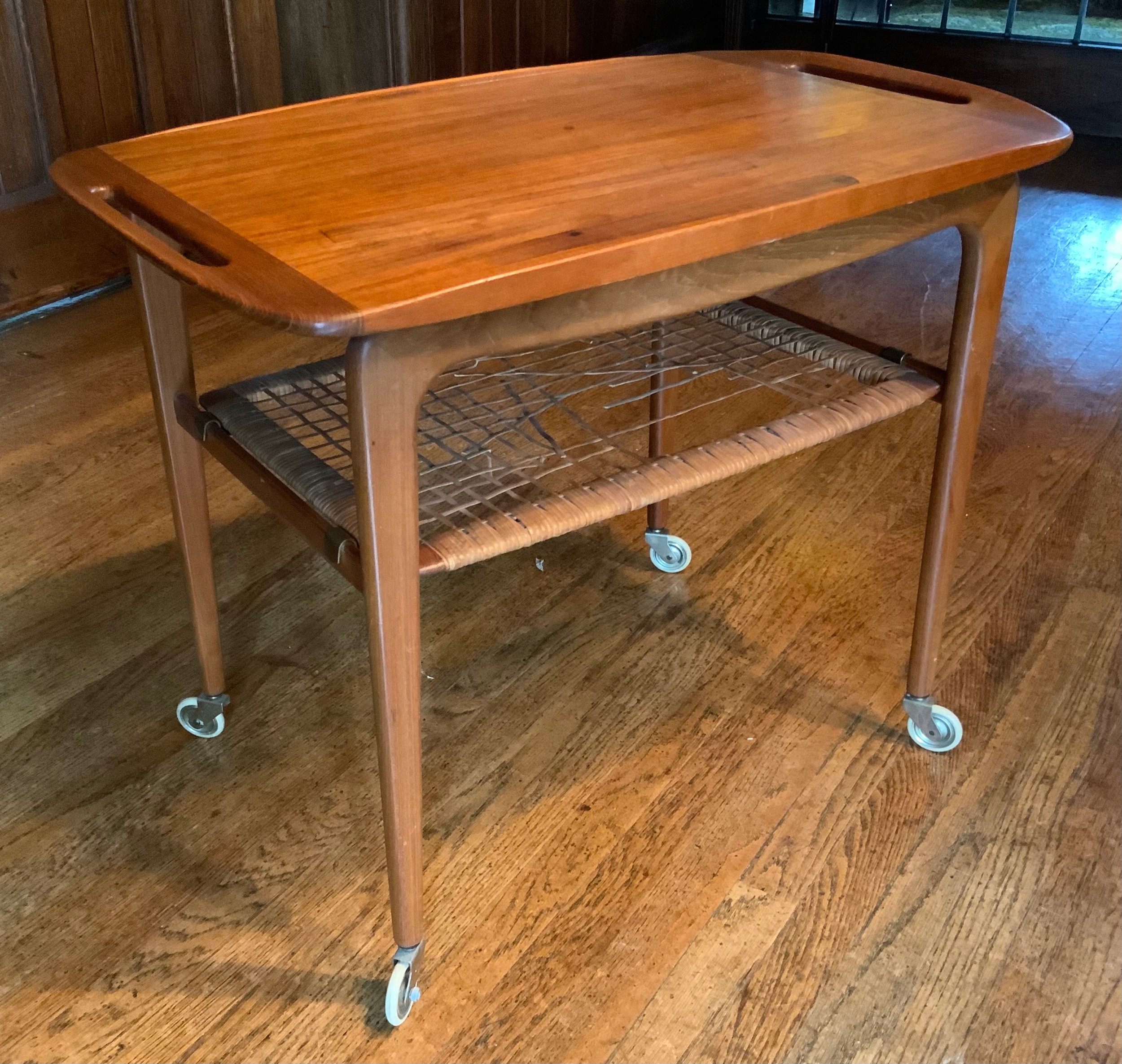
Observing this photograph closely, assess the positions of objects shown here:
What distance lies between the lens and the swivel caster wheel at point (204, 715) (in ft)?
3.72

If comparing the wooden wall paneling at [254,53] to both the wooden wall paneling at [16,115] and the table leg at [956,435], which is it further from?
the table leg at [956,435]

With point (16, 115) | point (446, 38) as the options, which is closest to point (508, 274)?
point (16, 115)

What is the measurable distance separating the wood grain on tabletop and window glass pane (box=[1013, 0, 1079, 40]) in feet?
7.97

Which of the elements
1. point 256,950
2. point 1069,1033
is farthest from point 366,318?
point 1069,1033

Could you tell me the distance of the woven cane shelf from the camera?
0.82 metres

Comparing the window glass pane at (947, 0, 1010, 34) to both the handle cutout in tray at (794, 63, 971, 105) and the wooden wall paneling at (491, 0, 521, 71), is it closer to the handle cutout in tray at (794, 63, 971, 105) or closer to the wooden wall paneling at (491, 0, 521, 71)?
the wooden wall paneling at (491, 0, 521, 71)

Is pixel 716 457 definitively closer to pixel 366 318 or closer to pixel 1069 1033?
pixel 366 318

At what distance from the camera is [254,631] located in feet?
4.25

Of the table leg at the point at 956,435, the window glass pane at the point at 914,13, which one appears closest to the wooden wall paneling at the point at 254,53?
the table leg at the point at 956,435

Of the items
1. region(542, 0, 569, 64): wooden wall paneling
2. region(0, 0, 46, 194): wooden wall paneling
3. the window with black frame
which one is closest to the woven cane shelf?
region(0, 0, 46, 194): wooden wall paneling

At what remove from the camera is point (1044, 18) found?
10.5ft

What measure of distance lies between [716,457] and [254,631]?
0.64 meters

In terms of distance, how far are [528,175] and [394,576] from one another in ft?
1.06

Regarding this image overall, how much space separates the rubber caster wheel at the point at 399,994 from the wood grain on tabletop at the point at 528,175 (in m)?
0.50
